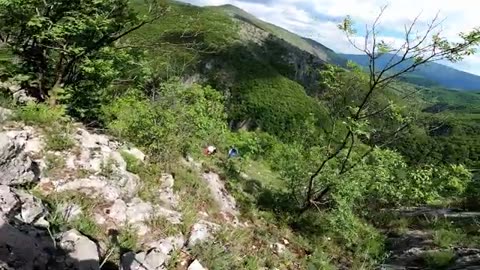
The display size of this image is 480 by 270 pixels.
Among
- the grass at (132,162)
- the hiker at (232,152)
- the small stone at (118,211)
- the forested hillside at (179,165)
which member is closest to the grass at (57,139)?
the forested hillside at (179,165)

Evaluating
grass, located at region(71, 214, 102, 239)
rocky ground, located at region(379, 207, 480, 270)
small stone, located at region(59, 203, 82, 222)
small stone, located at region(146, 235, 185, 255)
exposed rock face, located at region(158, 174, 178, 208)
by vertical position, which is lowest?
rocky ground, located at region(379, 207, 480, 270)

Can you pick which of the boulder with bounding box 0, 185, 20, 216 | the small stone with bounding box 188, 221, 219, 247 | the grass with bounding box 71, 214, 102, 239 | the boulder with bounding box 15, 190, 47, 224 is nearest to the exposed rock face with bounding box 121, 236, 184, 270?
the small stone with bounding box 188, 221, 219, 247

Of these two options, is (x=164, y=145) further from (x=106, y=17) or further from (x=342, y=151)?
(x=342, y=151)

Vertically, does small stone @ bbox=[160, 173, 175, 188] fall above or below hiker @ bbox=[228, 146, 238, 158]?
above

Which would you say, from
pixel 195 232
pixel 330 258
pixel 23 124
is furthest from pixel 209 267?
pixel 23 124

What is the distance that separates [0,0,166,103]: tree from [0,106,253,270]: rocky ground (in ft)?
5.20

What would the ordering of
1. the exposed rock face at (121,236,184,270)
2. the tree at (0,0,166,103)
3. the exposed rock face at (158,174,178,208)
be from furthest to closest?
the tree at (0,0,166,103)
the exposed rock face at (158,174,178,208)
the exposed rock face at (121,236,184,270)

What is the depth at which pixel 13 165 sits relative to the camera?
6.35m

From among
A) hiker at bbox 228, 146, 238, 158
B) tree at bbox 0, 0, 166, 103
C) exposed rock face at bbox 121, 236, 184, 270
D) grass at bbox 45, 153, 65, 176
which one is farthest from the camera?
hiker at bbox 228, 146, 238, 158

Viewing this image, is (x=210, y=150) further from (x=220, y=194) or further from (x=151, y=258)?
(x=151, y=258)

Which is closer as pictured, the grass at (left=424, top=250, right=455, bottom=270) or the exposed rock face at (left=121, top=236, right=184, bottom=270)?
the exposed rock face at (left=121, top=236, right=184, bottom=270)

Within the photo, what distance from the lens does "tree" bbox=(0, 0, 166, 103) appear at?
8633 mm

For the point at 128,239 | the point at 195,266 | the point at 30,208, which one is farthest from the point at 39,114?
the point at 195,266

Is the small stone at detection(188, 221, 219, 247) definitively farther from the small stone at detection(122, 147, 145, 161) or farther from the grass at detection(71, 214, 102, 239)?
the small stone at detection(122, 147, 145, 161)
